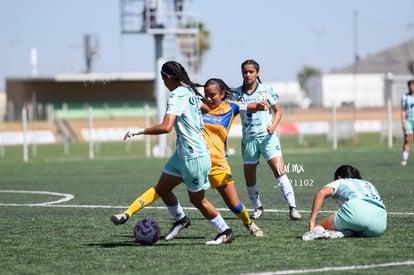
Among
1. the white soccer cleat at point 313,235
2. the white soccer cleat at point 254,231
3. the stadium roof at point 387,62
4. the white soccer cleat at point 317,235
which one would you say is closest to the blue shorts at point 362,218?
the white soccer cleat at point 317,235

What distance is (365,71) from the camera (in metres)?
135

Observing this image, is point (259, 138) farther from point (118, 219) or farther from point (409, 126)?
point (409, 126)

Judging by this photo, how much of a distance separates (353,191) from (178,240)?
2312mm

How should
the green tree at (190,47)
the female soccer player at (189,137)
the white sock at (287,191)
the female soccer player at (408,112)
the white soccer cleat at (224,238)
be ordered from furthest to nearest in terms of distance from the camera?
the green tree at (190,47)
the female soccer player at (408,112)
the white sock at (287,191)
the white soccer cleat at (224,238)
the female soccer player at (189,137)

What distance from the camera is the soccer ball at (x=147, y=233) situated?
447 inches

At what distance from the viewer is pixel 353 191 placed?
11.0 metres

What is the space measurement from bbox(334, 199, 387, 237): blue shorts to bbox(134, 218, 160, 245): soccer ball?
7.14ft

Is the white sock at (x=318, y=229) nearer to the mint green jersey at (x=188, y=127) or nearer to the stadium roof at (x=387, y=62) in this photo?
the mint green jersey at (x=188, y=127)

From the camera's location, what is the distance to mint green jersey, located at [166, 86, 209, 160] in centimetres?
1080

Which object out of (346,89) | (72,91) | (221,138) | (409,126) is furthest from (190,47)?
(346,89)

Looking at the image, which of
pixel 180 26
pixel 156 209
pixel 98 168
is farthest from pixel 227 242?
pixel 180 26

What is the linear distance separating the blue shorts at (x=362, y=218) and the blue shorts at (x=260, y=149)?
331 centimetres

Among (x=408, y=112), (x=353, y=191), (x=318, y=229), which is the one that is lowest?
(x=318, y=229)

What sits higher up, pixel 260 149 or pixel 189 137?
pixel 189 137
